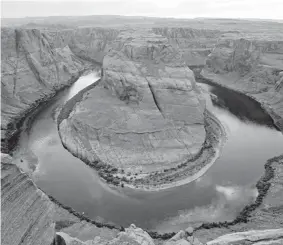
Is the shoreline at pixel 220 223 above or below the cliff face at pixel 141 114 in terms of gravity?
below

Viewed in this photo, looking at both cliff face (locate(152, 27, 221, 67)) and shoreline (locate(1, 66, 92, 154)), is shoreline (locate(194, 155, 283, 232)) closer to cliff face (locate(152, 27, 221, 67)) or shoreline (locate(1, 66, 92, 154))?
shoreline (locate(1, 66, 92, 154))

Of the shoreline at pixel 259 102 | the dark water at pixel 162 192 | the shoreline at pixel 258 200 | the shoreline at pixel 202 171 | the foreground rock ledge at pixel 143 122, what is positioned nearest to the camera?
the shoreline at pixel 258 200

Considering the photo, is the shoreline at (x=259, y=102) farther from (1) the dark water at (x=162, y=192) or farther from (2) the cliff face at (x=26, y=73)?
(2) the cliff face at (x=26, y=73)

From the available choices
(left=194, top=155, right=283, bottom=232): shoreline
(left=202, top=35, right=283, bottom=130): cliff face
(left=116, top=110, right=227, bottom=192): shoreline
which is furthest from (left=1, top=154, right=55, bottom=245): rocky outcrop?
(left=202, top=35, right=283, bottom=130): cliff face

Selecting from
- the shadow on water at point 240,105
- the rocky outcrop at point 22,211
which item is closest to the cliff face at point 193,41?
the shadow on water at point 240,105

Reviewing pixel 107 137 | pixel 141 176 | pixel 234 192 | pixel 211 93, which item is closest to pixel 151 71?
pixel 107 137

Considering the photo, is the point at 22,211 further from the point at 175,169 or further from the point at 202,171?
the point at 202,171

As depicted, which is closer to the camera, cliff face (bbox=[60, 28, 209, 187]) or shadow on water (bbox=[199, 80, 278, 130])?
cliff face (bbox=[60, 28, 209, 187])
